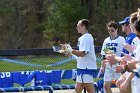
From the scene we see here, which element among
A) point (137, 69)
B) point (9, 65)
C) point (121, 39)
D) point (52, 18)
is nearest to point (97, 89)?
point (121, 39)

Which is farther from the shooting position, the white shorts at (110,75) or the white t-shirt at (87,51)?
the white shorts at (110,75)

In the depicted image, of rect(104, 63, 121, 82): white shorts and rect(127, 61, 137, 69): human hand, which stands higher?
rect(127, 61, 137, 69): human hand

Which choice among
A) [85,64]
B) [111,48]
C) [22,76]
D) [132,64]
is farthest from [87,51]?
[132,64]

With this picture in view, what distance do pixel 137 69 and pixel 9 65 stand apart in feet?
25.0

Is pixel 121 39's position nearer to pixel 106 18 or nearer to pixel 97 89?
pixel 97 89

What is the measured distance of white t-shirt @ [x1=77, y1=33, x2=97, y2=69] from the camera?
862 cm

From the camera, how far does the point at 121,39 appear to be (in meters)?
9.43

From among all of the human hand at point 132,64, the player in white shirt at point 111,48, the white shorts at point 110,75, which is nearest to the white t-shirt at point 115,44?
the player in white shirt at point 111,48

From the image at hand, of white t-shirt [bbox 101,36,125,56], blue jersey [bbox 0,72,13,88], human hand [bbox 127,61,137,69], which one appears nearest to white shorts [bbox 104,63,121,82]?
white t-shirt [bbox 101,36,125,56]

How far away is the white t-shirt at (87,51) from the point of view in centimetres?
862

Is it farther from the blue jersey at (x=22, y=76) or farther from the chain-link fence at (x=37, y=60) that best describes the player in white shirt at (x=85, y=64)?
the chain-link fence at (x=37, y=60)

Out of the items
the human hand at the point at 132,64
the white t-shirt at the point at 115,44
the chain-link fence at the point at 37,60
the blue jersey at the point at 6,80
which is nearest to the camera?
the human hand at the point at 132,64

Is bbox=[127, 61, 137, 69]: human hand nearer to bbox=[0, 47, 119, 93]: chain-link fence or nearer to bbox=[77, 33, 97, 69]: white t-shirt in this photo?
bbox=[77, 33, 97, 69]: white t-shirt

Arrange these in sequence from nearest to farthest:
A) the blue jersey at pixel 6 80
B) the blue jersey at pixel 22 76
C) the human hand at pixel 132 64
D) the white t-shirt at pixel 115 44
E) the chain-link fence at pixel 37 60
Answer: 1. the human hand at pixel 132 64
2. the white t-shirt at pixel 115 44
3. the blue jersey at pixel 6 80
4. the blue jersey at pixel 22 76
5. the chain-link fence at pixel 37 60
